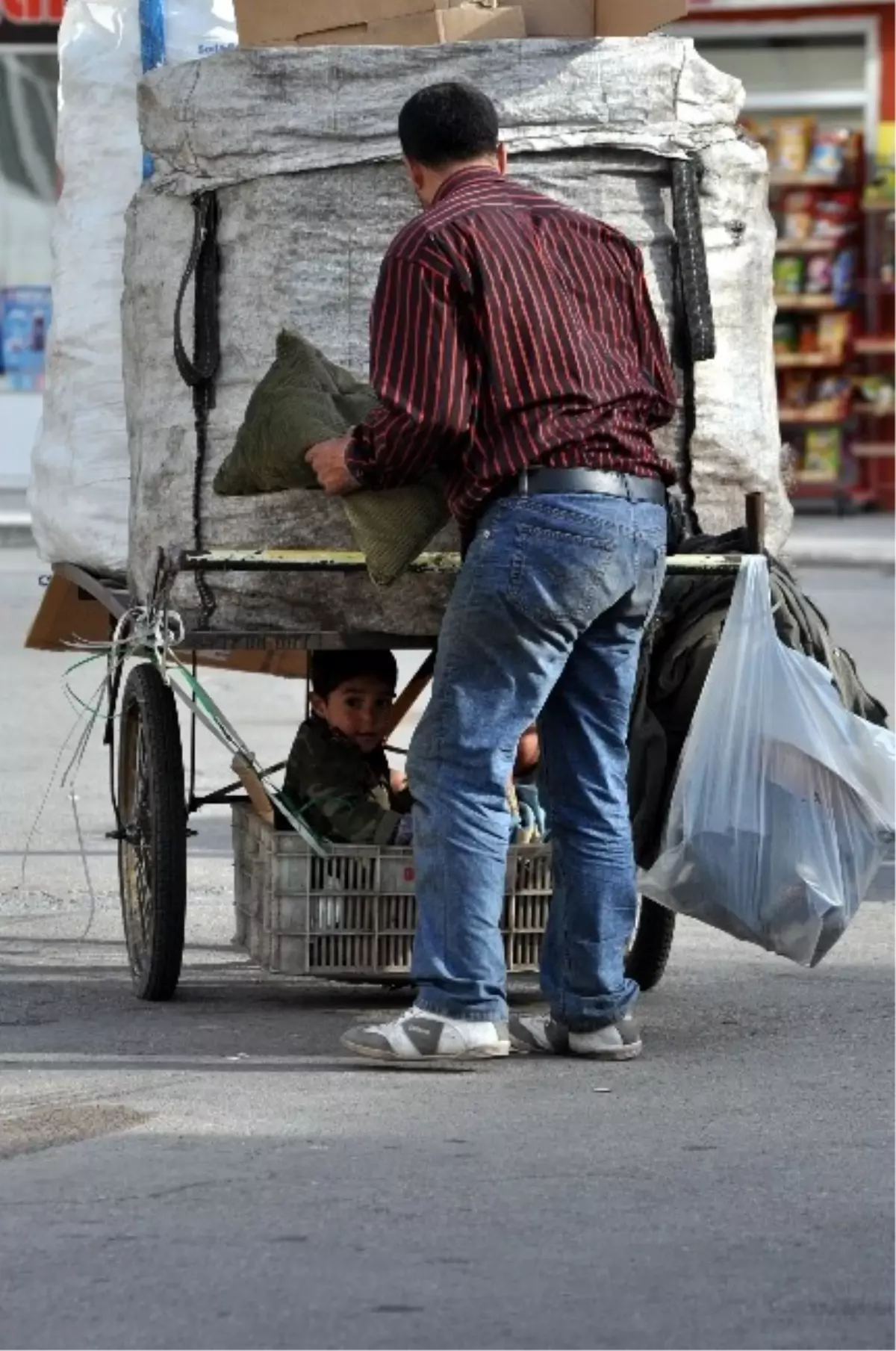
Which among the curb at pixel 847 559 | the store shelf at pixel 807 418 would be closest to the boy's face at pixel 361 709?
the curb at pixel 847 559

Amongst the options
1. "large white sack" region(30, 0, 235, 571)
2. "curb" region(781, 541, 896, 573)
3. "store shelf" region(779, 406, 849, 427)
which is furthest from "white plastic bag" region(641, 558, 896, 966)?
"store shelf" region(779, 406, 849, 427)

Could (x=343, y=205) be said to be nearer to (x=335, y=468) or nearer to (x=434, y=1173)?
(x=335, y=468)

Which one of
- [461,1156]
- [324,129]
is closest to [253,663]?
[324,129]

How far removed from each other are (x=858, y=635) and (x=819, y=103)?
7291mm

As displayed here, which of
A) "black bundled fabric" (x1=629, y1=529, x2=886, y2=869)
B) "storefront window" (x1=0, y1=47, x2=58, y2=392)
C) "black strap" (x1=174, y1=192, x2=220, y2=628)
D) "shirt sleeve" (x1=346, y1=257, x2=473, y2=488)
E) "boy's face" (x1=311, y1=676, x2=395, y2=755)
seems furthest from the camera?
"storefront window" (x1=0, y1=47, x2=58, y2=392)

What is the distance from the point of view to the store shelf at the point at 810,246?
21.2 meters

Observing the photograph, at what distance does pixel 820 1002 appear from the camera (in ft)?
22.5

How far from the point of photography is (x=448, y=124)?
579 cm

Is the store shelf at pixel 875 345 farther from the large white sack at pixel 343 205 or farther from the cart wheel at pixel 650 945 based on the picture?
the large white sack at pixel 343 205

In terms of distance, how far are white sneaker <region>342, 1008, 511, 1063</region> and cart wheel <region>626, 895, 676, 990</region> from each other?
3.13ft

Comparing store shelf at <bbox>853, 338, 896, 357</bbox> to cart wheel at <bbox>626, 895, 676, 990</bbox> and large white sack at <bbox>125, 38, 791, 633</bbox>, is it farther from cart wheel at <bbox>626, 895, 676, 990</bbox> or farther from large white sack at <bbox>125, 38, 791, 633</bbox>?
large white sack at <bbox>125, 38, 791, 633</bbox>

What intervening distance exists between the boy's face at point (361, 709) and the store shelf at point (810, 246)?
14.7 metres

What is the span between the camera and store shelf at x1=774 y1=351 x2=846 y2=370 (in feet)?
69.5

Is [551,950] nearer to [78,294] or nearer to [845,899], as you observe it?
[845,899]
